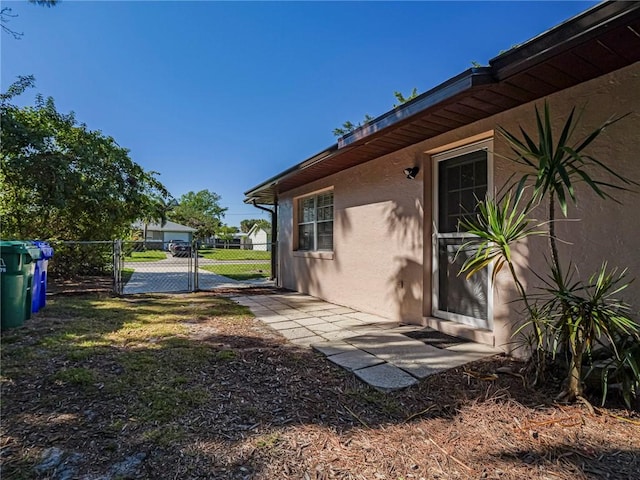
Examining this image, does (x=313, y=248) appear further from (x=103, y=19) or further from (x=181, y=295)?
(x=103, y=19)

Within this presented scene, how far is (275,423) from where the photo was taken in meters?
2.21

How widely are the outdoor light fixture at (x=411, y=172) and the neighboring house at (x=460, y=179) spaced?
0.02 m

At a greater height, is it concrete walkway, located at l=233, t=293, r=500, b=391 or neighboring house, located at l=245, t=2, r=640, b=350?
neighboring house, located at l=245, t=2, r=640, b=350

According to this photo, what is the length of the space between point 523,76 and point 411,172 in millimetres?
2015

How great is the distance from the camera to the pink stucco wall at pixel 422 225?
8.97ft

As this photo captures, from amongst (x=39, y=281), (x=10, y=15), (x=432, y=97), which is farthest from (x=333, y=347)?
(x=10, y=15)

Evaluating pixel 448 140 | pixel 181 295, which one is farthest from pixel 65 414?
pixel 181 295

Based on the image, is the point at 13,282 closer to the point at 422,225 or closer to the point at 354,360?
the point at 354,360

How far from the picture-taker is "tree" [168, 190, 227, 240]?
5396 cm

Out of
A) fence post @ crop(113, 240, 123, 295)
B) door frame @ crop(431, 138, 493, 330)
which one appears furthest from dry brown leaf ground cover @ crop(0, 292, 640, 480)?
fence post @ crop(113, 240, 123, 295)

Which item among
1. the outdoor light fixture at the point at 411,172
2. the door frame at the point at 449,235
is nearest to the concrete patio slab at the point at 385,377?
the door frame at the point at 449,235

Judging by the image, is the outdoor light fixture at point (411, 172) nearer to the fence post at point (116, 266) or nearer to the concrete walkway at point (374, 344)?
the concrete walkway at point (374, 344)

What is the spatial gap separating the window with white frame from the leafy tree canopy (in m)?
5.23

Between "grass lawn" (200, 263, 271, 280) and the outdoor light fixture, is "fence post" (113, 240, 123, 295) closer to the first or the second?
"grass lawn" (200, 263, 271, 280)
